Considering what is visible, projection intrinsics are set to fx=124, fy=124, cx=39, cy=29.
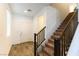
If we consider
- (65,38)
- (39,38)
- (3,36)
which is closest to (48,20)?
(39,38)

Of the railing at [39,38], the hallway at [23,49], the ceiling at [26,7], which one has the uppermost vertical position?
the ceiling at [26,7]

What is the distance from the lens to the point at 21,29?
4.82 ft

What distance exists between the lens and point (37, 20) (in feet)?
4.78

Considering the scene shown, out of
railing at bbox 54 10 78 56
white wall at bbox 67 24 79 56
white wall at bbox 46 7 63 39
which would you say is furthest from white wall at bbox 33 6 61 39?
white wall at bbox 67 24 79 56

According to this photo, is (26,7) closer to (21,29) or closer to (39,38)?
(21,29)

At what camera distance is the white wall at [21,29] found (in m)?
1.43

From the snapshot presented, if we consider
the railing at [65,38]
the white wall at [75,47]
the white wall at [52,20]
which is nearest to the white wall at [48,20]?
the white wall at [52,20]

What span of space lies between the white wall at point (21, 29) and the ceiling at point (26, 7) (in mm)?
52

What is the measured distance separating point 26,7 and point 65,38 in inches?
27.2

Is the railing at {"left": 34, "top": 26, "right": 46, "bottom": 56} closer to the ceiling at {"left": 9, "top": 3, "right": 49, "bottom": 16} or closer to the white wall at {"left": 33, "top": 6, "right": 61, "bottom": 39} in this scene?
the white wall at {"left": 33, "top": 6, "right": 61, "bottom": 39}

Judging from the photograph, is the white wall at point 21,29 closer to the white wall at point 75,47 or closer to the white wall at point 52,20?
the white wall at point 52,20

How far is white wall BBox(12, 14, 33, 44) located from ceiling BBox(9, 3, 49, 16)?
0.05 metres

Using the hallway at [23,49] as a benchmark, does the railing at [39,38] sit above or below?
above

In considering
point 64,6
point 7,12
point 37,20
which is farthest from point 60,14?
point 7,12
